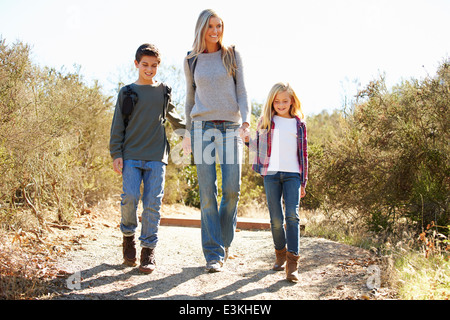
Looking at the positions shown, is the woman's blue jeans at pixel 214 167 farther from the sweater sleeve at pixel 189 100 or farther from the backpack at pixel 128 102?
the backpack at pixel 128 102

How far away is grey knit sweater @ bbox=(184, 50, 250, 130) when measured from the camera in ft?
12.3

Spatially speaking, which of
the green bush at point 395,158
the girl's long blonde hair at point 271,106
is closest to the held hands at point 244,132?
the girl's long blonde hair at point 271,106

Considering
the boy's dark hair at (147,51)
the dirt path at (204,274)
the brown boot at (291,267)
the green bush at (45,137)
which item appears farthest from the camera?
the green bush at (45,137)

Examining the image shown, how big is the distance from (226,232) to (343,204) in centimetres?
282

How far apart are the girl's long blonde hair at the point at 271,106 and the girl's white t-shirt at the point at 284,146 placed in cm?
7

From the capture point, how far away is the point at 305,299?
3111 mm

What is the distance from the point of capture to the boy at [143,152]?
3.69 meters

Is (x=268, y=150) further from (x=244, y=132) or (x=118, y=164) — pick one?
(x=118, y=164)

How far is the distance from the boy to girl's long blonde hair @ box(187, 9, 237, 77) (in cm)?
39

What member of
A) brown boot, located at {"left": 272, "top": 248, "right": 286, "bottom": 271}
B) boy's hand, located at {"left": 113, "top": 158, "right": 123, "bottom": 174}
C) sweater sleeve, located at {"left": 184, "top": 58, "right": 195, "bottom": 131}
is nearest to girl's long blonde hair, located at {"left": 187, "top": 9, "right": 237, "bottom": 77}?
sweater sleeve, located at {"left": 184, "top": 58, "right": 195, "bottom": 131}

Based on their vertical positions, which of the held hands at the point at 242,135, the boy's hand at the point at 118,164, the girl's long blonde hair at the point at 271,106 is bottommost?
the boy's hand at the point at 118,164

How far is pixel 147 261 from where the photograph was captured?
3.65m

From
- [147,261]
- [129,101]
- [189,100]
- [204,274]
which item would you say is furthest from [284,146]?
[147,261]
